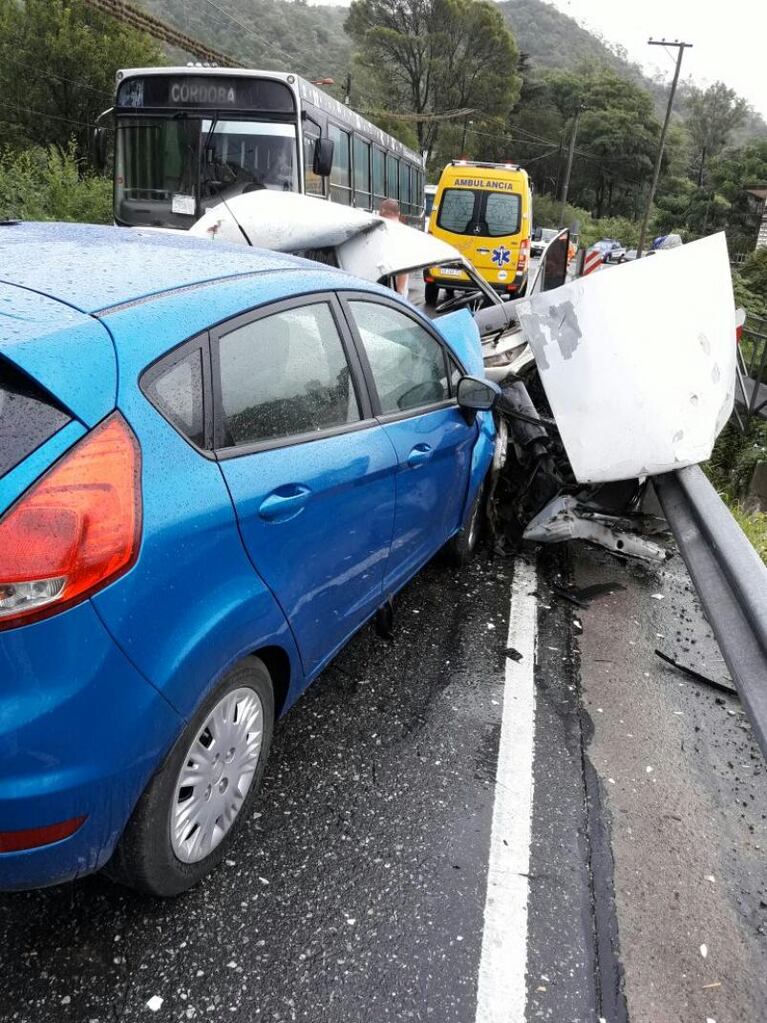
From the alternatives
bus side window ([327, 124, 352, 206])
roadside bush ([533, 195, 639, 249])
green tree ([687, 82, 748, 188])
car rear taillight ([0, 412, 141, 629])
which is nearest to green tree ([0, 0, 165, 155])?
bus side window ([327, 124, 352, 206])

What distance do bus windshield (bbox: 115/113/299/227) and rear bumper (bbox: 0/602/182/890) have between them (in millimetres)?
7875

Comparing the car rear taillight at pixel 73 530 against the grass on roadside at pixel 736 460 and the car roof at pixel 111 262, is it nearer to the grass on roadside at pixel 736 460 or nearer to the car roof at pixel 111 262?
the car roof at pixel 111 262

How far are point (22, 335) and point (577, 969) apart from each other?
215cm

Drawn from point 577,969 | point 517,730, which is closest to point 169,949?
point 577,969

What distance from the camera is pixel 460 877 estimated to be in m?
2.42

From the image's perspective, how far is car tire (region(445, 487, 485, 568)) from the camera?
4.38 meters

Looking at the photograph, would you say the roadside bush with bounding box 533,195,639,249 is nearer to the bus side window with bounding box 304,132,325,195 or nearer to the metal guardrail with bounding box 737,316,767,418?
the metal guardrail with bounding box 737,316,767,418

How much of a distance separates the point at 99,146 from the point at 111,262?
8.71 metres

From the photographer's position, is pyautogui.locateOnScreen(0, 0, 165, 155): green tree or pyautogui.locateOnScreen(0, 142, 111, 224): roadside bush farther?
pyautogui.locateOnScreen(0, 0, 165, 155): green tree

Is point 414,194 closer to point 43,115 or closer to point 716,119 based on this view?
point 43,115

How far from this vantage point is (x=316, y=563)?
247cm

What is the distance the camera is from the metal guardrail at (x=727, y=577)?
8.88 feet

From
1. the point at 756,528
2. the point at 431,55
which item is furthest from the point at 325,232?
the point at 431,55

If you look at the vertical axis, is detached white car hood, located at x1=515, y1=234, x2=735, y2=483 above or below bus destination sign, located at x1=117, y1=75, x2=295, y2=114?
below
